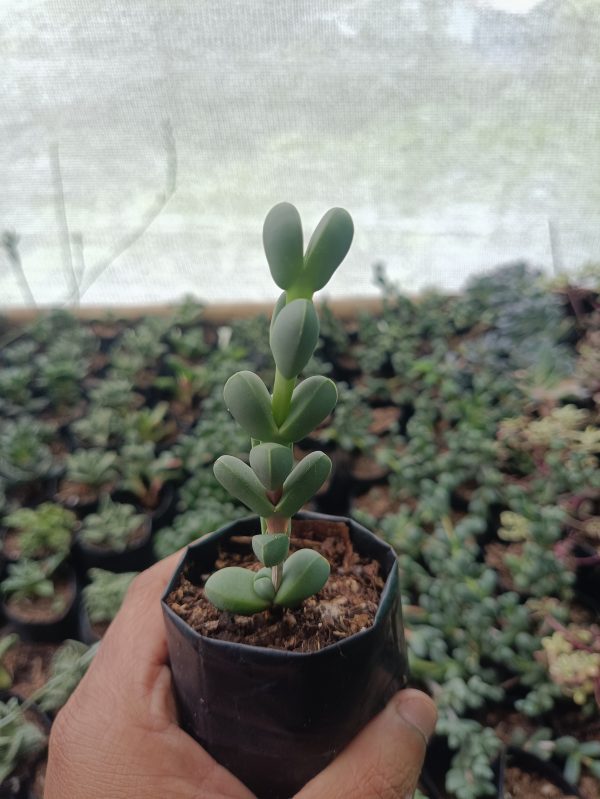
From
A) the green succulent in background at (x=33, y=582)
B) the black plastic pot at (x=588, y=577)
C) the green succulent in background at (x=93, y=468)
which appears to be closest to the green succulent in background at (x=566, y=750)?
the black plastic pot at (x=588, y=577)

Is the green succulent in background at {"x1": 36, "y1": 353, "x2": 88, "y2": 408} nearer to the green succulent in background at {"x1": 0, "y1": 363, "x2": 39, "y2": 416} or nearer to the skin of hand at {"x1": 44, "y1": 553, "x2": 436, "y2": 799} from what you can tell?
the green succulent in background at {"x1": 0, "y1": 363, "x2": 39, "y2": 416}

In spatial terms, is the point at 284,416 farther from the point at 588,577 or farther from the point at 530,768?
the point at 588,577

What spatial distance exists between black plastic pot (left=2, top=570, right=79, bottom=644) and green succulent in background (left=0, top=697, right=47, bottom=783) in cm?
29

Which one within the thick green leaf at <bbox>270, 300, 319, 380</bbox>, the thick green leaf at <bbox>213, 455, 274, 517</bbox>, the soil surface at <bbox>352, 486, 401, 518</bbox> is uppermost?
the thick green leaf at <bbox>270, 300, 319, 380</bbox>

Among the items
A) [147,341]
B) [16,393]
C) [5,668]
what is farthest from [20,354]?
[5,668]

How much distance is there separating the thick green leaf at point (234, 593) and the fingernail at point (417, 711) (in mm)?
228

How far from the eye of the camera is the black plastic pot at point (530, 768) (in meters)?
1.03

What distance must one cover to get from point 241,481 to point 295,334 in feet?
0.52

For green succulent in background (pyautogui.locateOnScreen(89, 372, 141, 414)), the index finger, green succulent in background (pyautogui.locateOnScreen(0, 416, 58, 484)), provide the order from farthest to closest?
green succulent in background (pyautogui.locateOnScreen(89, 372, 141, 414)), green succulent in background (pyautogui.locateOnScreen(0, 416, 58, 484)), the index finger

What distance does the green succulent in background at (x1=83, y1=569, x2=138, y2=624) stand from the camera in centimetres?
132

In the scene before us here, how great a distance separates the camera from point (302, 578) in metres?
0.60

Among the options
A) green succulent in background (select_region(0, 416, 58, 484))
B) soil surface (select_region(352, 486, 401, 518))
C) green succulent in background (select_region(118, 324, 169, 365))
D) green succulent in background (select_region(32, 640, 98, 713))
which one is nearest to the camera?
green succulent in background (select_region(32, 640, 98, 713))

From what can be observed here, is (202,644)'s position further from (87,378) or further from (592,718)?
(87,378)

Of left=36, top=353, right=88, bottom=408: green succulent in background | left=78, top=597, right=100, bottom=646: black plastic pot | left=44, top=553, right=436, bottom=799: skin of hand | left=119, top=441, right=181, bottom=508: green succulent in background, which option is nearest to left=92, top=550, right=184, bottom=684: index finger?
left=44, top=553, right=436, bottom=799: skin of hand
